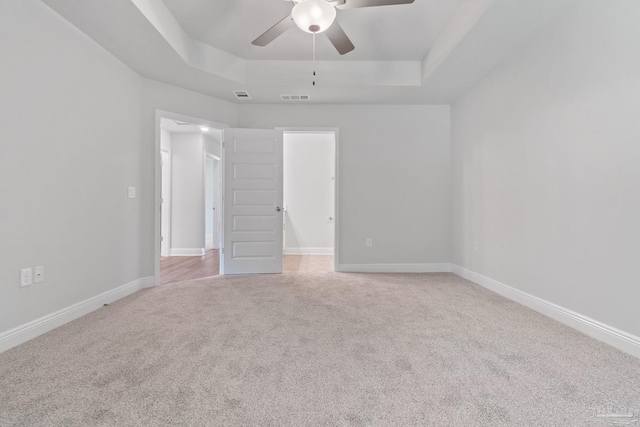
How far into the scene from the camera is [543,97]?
2.47m

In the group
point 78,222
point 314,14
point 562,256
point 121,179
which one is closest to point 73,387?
point 78,222

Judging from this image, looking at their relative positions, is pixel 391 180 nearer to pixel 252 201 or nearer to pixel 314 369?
pixel 252 201

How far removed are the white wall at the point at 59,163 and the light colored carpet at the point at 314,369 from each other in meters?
0.44

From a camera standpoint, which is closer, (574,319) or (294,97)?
(574,319)

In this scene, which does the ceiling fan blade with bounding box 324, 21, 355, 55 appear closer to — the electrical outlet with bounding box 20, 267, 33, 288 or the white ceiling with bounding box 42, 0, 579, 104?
the white ceiling with bounding box 42, 0, 579, 104

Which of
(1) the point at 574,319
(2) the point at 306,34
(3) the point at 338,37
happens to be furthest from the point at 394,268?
(2) the point at 306,34

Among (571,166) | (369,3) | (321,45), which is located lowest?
(571,166)

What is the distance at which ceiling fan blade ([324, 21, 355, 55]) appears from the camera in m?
2.23

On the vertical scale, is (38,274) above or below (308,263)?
above

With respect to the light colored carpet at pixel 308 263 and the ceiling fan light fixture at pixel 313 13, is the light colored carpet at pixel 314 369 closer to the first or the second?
the light colored carpet at pixel 308 263

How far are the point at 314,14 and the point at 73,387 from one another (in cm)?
259

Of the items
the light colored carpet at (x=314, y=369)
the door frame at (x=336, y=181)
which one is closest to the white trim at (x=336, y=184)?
the door frame at (x=336, y=181)

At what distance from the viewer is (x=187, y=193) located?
5879mm

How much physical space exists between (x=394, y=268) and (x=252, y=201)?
7.54ft
